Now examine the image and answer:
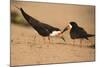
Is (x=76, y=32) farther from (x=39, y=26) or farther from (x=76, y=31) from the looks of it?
(x=39, y=26)

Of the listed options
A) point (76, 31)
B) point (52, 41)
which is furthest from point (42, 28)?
point (76, 31)

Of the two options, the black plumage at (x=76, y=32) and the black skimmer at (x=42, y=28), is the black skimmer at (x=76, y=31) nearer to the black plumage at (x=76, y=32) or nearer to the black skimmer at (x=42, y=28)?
the black plumage at (x=76, y=32)

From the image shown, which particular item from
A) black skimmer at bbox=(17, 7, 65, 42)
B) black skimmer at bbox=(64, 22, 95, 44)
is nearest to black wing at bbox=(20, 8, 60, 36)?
black skimmer at bbox=(17, 7, 65, 42)

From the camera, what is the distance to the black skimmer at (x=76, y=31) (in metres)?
2.60

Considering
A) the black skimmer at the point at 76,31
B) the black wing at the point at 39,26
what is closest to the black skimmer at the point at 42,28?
the black wing at the point at 39,26

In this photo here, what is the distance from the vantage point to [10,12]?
2.28 metres

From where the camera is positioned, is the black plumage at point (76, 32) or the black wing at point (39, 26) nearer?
the black wing at point (39, 26)

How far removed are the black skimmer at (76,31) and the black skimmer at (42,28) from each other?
131 mm

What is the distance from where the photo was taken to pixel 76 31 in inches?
104
